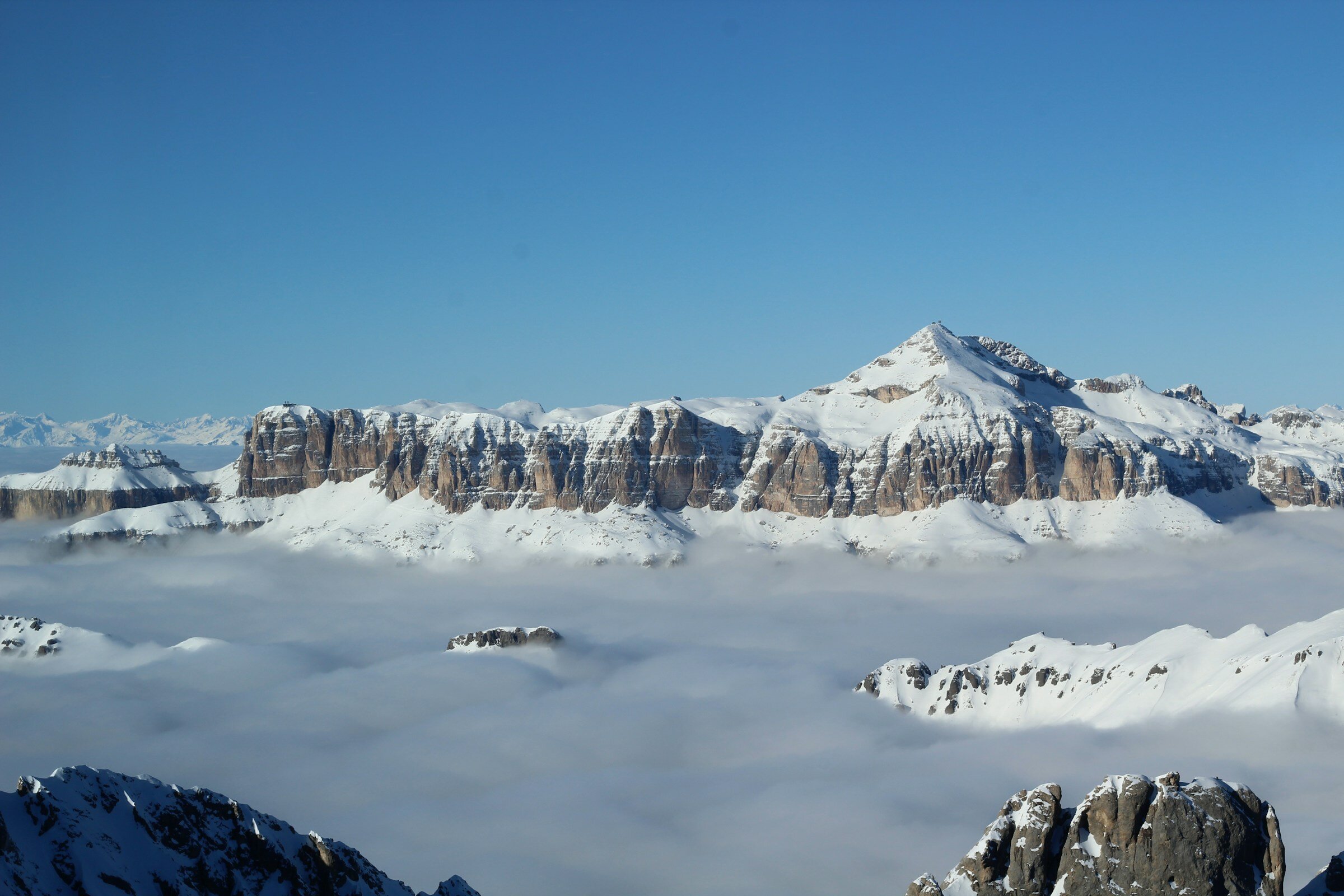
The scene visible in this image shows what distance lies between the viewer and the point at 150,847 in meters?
89.4

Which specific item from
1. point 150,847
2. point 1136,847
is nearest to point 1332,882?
point 1136,847

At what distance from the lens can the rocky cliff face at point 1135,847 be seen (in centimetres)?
7831

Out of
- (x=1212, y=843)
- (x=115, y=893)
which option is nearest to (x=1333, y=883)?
(x=1212, y=843)

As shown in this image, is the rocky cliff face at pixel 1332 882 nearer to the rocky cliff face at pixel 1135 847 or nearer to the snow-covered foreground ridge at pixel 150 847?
the rocky cliff face at pixel 1135 847

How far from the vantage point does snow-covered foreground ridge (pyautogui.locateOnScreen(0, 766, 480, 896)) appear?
8075 cm

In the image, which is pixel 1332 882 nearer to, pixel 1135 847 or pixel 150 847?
pixel 1135 847

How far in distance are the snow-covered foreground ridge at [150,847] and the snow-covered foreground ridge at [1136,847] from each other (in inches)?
2066

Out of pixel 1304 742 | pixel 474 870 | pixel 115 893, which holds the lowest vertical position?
pixel 474 870

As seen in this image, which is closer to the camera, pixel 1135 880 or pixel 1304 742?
pixel 1135 880

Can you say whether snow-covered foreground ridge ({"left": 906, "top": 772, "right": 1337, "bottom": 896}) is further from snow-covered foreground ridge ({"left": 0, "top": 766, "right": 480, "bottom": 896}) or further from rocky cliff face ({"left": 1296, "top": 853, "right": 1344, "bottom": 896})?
snow-covered foreground ridge ({"left": 0, "top": 766, "right": 480, "bottom": 896})

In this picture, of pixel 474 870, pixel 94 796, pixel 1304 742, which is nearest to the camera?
pixel 94 796

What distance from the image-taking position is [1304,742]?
175 metres

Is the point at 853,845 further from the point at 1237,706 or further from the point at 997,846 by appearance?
the point at 997,846

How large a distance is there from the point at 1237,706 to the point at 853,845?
69.7 metres
